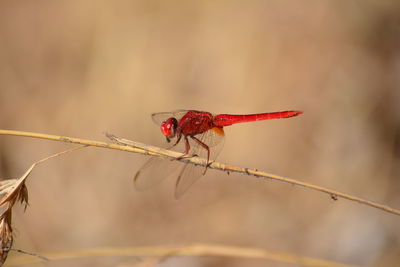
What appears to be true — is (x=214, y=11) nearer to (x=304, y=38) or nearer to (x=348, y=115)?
(x=304, y=38)

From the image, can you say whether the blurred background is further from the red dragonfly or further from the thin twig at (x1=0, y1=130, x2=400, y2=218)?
the thin twig at (x1=0, y1=130, x2=400, y2=218)

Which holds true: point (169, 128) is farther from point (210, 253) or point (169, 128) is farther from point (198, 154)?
point (210, 253)

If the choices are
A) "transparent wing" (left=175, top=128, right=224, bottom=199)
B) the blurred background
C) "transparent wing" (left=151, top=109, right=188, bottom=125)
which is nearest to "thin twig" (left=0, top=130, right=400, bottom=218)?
"transparent wing" (left=175, top=128, right=224, bottom=199)

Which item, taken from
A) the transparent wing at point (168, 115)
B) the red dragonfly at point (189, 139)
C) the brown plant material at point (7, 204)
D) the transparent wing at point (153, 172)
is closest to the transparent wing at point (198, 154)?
the red dragonfly at point (189, 139)

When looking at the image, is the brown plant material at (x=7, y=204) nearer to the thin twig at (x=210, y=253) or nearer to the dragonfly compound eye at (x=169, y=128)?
the thin twig at (x=210, y=253)

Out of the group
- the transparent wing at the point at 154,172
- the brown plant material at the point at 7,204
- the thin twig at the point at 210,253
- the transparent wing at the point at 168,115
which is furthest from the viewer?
the transparent wing at the point at 168,115

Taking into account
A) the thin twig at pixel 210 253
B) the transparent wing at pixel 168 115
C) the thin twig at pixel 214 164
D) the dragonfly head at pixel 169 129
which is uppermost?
the transparent wing at pixel 168 115
